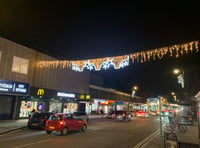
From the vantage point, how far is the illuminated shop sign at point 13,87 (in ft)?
54.9

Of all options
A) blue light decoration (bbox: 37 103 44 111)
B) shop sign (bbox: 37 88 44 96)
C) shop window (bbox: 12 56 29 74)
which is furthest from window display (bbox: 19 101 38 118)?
shop window (bbox: 12 56 29 74)

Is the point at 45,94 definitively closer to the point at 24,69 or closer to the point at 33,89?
the point at 33,89

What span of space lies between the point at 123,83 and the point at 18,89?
123 ft

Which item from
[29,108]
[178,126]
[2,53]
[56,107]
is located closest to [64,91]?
[56,107]

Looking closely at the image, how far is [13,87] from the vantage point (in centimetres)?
1770

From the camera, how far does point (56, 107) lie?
25.3 metres

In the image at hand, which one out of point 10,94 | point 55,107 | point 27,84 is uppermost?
point 27,84

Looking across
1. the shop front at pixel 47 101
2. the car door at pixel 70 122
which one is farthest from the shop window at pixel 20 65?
the car door at pixel 70 122

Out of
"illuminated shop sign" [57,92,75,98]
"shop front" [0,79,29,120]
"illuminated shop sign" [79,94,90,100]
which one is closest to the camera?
"shop front" [0,79,29,120]

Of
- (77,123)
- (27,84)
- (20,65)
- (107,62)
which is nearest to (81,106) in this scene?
(27,84)

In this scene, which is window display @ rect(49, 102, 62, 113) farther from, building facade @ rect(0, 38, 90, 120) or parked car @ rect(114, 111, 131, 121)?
parked car @ rect(114, 111, 131, 121)

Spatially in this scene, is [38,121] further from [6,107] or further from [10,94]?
[6,107]

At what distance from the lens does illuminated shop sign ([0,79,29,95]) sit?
54.9 feet

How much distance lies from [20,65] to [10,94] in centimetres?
376
